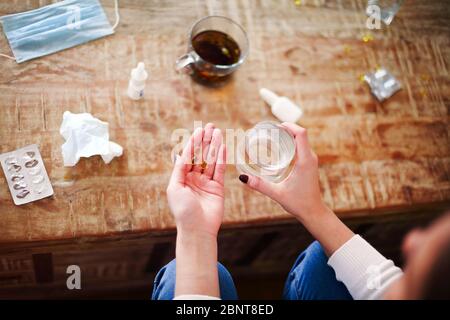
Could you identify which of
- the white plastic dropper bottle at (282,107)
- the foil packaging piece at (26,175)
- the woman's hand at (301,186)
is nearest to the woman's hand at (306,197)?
the woman's hand at (301,186)

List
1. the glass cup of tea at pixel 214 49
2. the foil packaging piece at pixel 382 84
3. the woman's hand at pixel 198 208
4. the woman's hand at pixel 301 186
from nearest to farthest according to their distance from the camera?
the woman's hand at pixel 198 208 → the woman's hand at pixel 301 186 → the glass cup of tea at pixel 214 49 → the foil packaging piece at pixel 382 84

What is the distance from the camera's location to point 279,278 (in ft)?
5.62

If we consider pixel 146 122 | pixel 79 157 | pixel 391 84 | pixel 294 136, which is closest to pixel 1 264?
pixel 79 157

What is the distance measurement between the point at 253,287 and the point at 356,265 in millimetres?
763

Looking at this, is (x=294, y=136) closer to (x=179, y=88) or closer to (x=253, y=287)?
(x=179, y=88)

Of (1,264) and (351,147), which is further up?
(351,147)

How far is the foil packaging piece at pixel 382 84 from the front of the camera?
1.23m

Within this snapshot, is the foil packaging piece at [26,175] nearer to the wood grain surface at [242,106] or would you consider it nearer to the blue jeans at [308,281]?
the wood grain surface at [242,106]

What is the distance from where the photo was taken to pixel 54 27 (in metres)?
1.11

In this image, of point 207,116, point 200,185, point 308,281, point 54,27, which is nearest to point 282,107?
point 207,116

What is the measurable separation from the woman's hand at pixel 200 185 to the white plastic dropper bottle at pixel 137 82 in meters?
0.18

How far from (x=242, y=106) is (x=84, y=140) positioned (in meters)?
0.38

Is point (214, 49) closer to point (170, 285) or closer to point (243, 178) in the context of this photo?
point (243, 178)
